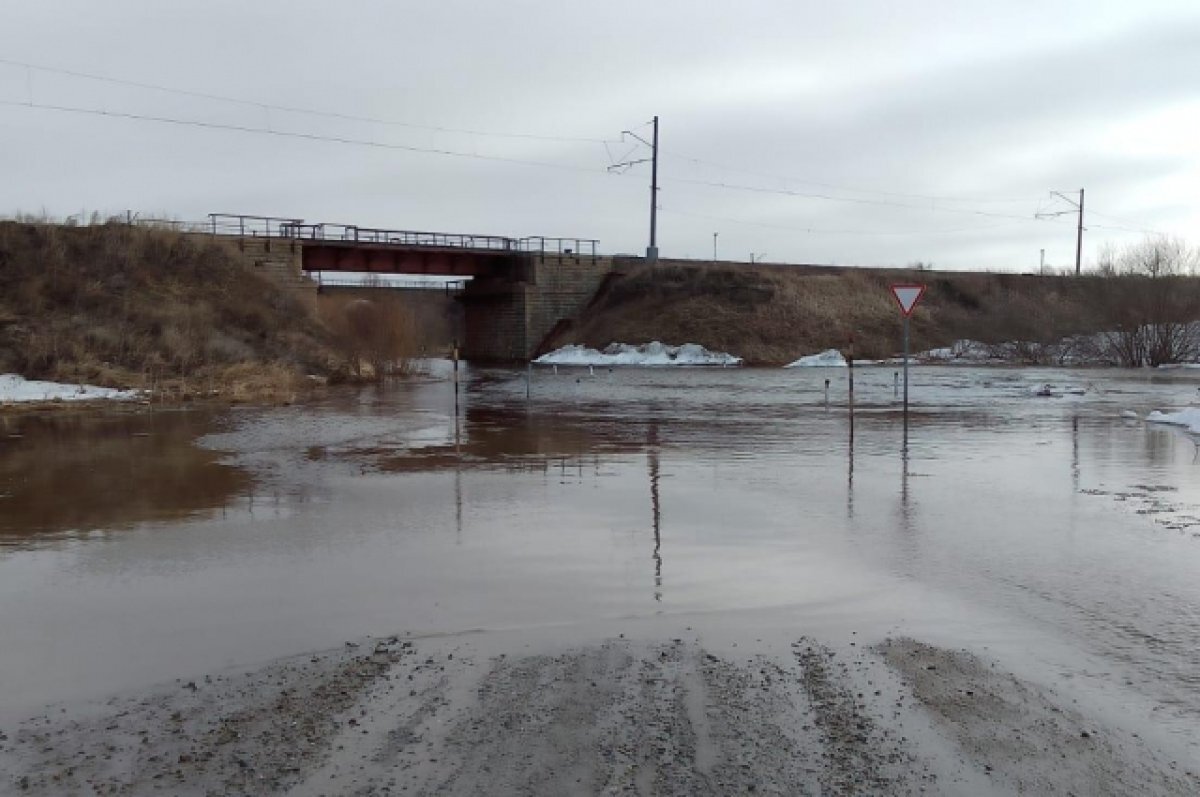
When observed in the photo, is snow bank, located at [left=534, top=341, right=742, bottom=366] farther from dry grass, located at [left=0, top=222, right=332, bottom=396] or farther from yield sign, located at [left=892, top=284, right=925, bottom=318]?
yield sign, located at [left=892, top=284, right=925, bottom=318]

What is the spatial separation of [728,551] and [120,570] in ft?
17.7

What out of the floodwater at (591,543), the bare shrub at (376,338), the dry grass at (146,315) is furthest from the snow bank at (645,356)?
the floodwater at (591,543)

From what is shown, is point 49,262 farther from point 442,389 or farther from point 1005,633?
point 1005,633

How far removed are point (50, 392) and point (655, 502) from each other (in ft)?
84.4

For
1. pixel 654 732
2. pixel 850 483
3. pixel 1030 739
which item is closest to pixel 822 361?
pixel 850 483

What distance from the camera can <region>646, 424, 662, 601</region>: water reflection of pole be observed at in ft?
25.8

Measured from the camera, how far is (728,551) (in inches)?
348

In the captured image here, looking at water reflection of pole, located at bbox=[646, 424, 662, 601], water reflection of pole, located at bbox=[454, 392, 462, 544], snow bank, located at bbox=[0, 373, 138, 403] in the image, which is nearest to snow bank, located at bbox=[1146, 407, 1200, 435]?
water reflection of pole, located at bbox=[646, 424, 662, 601]

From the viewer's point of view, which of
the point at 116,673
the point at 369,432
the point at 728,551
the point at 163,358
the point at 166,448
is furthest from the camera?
the point at 163,358

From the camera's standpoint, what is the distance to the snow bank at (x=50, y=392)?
1147 inches

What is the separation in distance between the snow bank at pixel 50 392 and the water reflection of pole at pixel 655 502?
1914cm

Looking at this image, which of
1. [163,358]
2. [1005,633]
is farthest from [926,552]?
[163,358]

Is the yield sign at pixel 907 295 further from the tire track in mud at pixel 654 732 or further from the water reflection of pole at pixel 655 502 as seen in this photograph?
the tire track in mud at pixel 654 732

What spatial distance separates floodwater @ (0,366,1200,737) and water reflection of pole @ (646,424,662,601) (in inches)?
2.4
